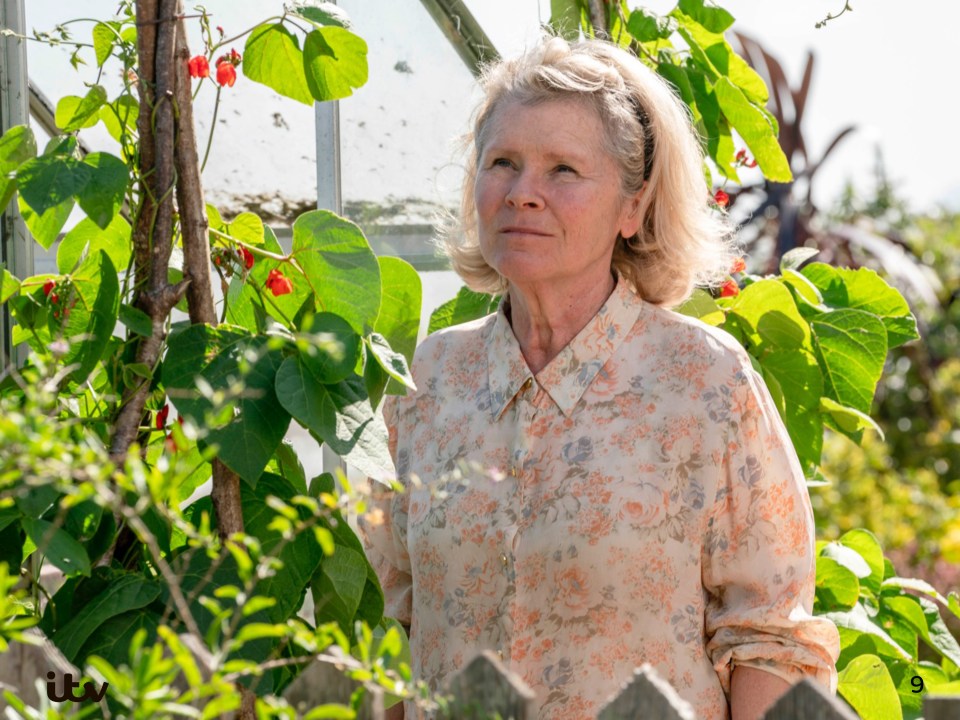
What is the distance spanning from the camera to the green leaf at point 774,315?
6.38 ft

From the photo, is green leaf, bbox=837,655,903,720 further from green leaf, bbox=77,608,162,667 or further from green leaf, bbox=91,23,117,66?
green leaf, bbox=91,23,117,66

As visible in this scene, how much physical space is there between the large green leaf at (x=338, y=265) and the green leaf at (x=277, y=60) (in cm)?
20

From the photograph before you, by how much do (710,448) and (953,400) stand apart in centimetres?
531

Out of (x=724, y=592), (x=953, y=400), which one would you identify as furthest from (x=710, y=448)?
(x=953, y=400)

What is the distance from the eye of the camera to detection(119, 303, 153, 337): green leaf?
1.34 m

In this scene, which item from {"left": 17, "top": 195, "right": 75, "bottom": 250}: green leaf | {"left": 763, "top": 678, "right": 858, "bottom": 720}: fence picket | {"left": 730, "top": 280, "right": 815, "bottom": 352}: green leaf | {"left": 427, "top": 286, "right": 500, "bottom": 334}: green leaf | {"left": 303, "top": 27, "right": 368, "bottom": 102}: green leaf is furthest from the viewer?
{"left": 427, "top": 286, "right": 500, "bottom": 334}: green leaf

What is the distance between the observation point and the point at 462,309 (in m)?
2.07

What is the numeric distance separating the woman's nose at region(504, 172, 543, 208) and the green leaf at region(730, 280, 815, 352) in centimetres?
51

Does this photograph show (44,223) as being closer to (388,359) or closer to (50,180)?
(50,180)

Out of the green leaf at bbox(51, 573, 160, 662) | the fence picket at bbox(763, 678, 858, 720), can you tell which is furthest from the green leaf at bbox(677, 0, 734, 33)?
the fence picket at bbox(763, 678, 858, 720)

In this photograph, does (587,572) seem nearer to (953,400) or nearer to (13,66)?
(13,66)

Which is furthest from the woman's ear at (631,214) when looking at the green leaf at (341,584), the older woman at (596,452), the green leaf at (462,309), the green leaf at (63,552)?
the green leaf at (63,552)

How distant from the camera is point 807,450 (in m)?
2.00

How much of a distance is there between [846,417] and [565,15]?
32.8 inches
